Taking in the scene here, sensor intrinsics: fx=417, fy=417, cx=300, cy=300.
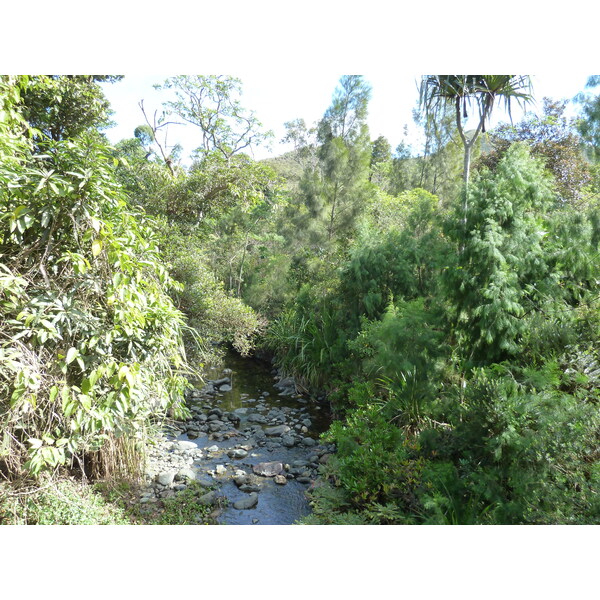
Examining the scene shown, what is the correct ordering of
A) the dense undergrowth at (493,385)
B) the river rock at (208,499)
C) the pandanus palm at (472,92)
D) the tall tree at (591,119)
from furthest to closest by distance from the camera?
the river rock at (208,499), the pandanus palm at (472,92), the tall tree at (591,119), the dense undergrowth at (493,385)

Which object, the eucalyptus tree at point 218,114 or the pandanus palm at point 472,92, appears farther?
the eucalyptus tree at point 218,114

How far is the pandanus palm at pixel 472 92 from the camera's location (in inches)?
105

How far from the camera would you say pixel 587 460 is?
A: 69.9 inches

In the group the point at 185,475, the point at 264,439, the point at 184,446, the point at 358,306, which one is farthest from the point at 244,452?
the point at 358,306

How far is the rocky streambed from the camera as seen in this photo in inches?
116

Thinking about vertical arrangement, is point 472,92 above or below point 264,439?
above

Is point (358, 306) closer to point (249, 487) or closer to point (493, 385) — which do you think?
point (249, 487)

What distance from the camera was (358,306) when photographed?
482 centimetres

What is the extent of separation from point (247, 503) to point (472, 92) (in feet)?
10.6

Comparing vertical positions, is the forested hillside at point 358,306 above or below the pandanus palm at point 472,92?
below

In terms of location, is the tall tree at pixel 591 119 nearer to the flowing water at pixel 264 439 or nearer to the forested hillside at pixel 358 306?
the forested hillside at pixel 358 306

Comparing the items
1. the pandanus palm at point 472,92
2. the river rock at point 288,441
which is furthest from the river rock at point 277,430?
the pandanus palm at point 472,92
